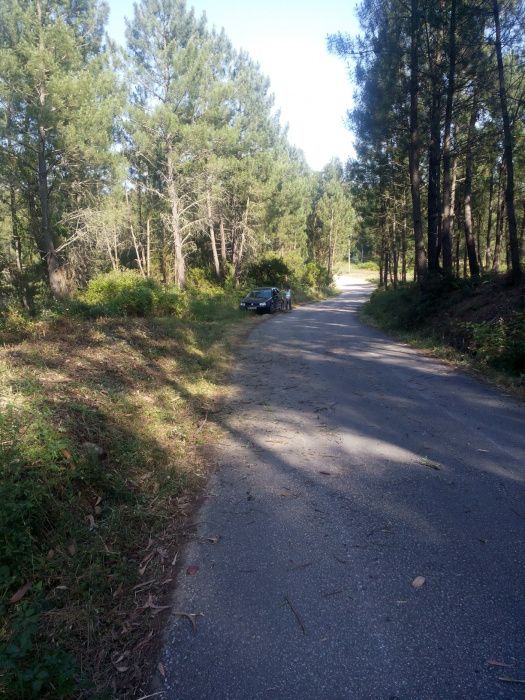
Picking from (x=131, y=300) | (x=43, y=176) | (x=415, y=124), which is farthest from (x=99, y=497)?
(x=43, y=176)

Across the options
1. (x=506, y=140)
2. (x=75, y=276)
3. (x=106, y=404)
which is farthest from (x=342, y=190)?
(x=106, y=404)

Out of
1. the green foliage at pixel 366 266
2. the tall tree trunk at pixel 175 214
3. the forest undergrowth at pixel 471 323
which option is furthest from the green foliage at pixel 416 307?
the green foliage at pixel 366 266

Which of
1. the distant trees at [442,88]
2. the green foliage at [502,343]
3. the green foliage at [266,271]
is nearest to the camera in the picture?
the green foliage at [502,343]

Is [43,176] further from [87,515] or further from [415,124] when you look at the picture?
[87,515]

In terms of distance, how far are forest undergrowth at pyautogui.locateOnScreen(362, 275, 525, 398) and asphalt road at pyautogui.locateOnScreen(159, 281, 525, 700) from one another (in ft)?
7.58

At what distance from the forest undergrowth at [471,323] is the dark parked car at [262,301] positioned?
25.6 feet

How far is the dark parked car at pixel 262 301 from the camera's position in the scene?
23922mm

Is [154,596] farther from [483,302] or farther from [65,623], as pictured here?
[483,302]

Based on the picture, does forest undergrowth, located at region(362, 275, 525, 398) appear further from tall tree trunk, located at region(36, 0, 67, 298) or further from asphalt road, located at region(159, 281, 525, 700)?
tall tree trunk, located at region(36, 0, 67, 298)

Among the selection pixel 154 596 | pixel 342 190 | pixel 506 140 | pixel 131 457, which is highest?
pixel 342 190

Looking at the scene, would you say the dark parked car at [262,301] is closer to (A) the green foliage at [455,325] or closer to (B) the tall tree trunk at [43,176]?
(A) the green foliage at [455,325]

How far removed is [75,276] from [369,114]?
19537 millimetres

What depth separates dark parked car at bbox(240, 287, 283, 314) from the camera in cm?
2392

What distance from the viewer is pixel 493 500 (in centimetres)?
369
